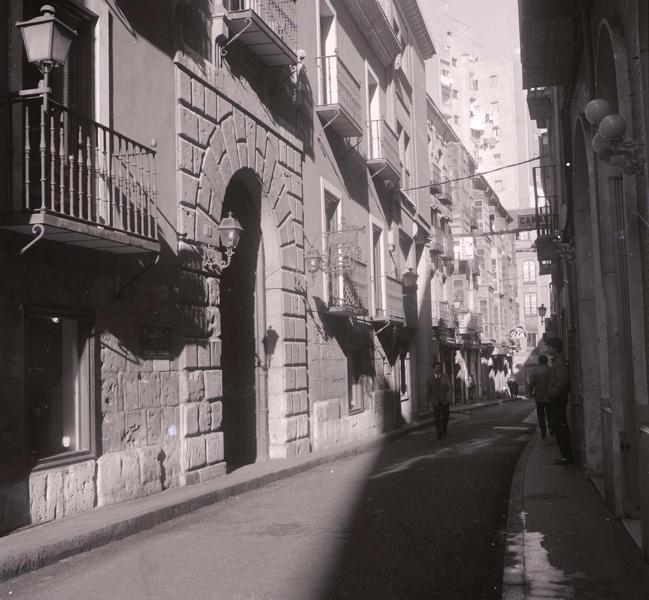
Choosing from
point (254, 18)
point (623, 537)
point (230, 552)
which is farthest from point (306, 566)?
point (254, 18)

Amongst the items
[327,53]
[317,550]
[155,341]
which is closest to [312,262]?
[327,53]

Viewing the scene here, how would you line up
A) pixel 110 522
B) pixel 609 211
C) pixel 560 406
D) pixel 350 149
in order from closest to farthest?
pixel 609 211
pixel 110 522
pixel 560 406
pixel 350 149

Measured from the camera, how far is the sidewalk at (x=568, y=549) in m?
5.25

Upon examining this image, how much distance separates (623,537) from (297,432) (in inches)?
332

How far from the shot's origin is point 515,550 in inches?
249

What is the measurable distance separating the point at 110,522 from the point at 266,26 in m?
7.86

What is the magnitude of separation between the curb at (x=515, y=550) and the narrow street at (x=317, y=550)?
127 mm

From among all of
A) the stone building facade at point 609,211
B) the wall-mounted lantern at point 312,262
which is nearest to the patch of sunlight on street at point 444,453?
the stone building facade at point 609,211

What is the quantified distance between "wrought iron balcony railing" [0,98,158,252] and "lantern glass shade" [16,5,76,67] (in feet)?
1.32

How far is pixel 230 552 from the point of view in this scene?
6.86 metres

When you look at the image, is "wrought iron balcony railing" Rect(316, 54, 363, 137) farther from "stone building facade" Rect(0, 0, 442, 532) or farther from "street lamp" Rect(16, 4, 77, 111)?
"street lamp" Rect(16, 4, 77, 111)

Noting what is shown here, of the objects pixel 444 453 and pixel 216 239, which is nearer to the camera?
pixel 216 239

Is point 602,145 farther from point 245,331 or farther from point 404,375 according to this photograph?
point 404,375

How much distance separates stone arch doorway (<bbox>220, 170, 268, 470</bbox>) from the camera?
44.9ft
